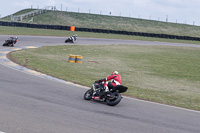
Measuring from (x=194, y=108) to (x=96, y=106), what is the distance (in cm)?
385

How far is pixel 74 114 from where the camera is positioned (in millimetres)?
8711

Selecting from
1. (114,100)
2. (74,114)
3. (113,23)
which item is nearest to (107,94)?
(114,100)

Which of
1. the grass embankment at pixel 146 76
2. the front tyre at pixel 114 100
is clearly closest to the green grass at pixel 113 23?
the grass embankment at pixel 146 76

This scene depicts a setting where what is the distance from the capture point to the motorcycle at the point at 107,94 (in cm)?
1067

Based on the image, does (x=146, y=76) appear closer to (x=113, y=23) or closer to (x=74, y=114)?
(x=74, y=114)

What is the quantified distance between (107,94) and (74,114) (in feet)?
8.32

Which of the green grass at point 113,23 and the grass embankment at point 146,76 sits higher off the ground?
the green grass at point 113,23

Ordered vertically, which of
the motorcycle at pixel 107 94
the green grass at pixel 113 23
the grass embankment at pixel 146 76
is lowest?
the grass embankment at pixel 146 76

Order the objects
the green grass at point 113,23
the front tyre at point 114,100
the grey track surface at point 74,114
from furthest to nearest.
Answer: the green grass at point 113,23
the front tyre at point 114,100
the grey track surface at point 74,114

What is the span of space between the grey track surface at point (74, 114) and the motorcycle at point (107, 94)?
0.75 ft

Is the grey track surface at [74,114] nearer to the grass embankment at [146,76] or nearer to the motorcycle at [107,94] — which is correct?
the motorcycle at [107,94]

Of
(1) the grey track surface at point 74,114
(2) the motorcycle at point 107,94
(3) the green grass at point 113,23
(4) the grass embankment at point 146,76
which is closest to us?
(1) the grey track surface at point 74,114

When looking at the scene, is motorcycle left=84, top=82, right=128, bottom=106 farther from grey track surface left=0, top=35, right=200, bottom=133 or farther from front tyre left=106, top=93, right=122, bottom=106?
grey track surface left=0, top=35, right=200, bottom=133

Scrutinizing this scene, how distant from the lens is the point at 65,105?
974 centimetres
